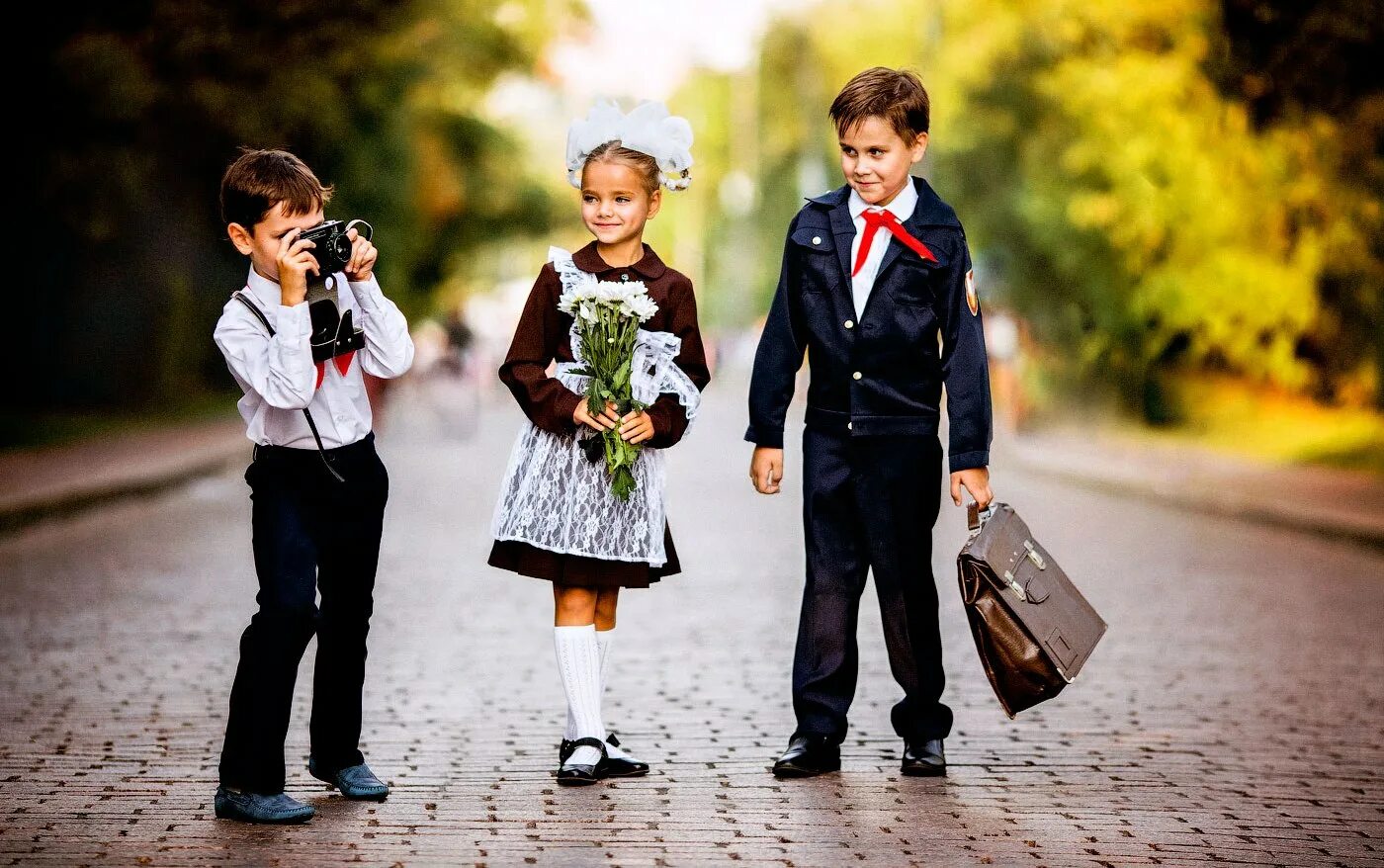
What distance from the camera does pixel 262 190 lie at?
16.5 ft

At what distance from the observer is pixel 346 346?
508 cm

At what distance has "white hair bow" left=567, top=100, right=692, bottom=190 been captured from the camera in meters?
5.52

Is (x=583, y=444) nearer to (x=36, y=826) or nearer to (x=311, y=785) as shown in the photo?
(x=311, y=785)

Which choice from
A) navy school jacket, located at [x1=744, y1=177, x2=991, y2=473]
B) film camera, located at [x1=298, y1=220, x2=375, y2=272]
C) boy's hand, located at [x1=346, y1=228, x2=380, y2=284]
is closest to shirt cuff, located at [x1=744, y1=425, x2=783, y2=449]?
navy school jacket, located at [x1=744, y1=177, x2=991, y2=473]

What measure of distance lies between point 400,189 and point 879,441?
2801cm

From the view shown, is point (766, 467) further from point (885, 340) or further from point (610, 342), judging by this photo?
point (610, 342)

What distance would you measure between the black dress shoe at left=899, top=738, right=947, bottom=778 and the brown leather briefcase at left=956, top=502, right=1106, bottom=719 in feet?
1.33

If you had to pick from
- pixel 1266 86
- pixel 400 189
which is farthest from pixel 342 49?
pixel 400 189

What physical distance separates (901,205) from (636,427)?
1.04 m

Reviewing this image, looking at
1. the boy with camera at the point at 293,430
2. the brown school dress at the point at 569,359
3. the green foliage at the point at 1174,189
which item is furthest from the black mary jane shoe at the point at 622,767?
the green foliage at the point at 1174,189

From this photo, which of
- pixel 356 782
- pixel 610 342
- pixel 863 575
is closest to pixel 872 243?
pixel 610 342

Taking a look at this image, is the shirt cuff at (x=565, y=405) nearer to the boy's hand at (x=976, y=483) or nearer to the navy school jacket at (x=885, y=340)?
the navy school jacket at (x=885, y=340)

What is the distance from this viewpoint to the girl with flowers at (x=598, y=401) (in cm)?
542

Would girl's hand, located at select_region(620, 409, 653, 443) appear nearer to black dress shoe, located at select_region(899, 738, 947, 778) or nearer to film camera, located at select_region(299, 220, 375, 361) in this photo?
film camera, located at select_region(299, 220, 375, 361)
